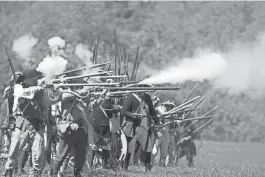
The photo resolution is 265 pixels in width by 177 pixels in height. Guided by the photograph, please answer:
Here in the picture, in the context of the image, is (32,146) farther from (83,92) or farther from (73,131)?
(83,92)

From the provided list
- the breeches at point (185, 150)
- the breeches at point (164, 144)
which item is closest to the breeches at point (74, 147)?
the breeches at point (164, 144)

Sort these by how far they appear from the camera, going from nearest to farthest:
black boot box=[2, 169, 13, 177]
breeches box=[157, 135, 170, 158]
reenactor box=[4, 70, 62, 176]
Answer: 1. reenactor box=[4, 70, 62, 176]
2. black boot box=[2, 169, 13, 177]
3. breeches box=[157, 135, 170, 158]

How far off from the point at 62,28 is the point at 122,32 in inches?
516

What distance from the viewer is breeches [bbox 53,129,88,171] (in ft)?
37.1

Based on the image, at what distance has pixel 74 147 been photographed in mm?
11500

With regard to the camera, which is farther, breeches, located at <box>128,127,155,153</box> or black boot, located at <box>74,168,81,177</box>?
breeches, located at <box>128,127,155,153</box>

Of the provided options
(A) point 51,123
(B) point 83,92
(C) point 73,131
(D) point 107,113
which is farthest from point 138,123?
(C) point 73,131

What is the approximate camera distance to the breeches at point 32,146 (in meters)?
11.4

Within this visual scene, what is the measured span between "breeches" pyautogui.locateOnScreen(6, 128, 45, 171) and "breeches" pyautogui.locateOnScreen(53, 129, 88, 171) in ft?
0.88

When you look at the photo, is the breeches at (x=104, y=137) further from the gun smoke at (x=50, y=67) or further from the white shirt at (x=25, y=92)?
the white shirt at (x=25, y=92)

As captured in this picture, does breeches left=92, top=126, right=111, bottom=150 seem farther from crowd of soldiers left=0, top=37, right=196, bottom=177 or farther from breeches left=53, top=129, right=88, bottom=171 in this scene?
breeches left=53, top=129, right=88, bottom=171

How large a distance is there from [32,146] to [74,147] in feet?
2.36

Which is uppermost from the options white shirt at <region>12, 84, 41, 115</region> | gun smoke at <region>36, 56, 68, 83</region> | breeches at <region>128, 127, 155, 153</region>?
gun smoke at <region>36, 56, 68, 83</region>

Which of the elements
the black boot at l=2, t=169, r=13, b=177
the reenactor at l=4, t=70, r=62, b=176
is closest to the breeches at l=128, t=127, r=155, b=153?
the reenactor at l=4, t=70, r=62, b=176
